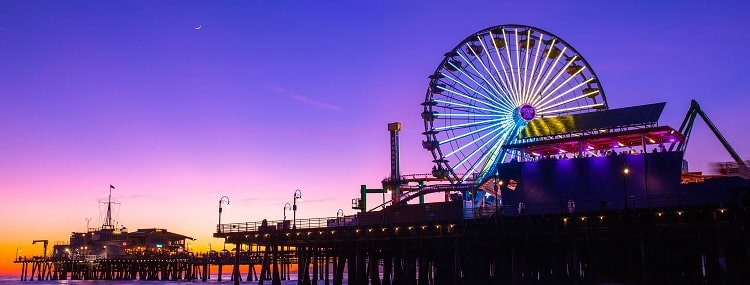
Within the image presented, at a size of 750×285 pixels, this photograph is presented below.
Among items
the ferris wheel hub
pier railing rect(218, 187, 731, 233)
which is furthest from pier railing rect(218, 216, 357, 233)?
the ferris wheel hub

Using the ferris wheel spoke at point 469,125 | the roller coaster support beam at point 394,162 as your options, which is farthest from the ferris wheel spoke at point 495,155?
the roller coaster support beam at point 394,162

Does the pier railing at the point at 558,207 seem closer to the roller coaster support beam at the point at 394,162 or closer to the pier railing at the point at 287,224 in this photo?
the pier railing at the point at 287,224

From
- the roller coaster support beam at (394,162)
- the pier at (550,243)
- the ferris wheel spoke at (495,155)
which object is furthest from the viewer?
the roller coaster support beam at (394,162)

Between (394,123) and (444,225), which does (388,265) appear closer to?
(444,225)

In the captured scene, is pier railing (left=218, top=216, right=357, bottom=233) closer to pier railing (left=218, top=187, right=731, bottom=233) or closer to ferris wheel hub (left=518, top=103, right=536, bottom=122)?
pier railing (left=218, top=187, right=731, bottom=233)

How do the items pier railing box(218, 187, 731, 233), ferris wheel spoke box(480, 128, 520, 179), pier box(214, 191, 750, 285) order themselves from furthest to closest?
ferris wheel spoke box(480, 128, 520, 179) → pier railing box(218, 187, 731, 233) → pier box(214, 191, 750, 285)

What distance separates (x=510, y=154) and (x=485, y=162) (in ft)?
26.8

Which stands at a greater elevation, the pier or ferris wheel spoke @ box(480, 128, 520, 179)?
ferris wheel spoke @ box(480, 128, 520, 179)

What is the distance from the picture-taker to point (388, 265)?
70875 mm

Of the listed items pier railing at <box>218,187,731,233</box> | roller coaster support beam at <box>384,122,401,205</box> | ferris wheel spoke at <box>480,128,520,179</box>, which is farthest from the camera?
roller coaster support beam at <box>384,122,401,205</box>

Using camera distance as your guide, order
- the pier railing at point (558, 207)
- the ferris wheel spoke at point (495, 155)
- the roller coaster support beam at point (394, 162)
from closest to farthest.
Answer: the pier railing at point (558, 207), the ferris wheel spoke at point (495, 155), the roller coaster support beam at point (394, 162)

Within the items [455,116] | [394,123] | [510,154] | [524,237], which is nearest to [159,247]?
[394,123]

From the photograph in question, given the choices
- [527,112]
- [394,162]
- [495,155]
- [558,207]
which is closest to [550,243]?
[558,207]

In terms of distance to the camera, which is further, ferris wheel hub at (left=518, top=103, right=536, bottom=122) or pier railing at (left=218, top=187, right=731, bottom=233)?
Result: ferris wheel hub at (left=518, top=103, right=536, bottom=122)
